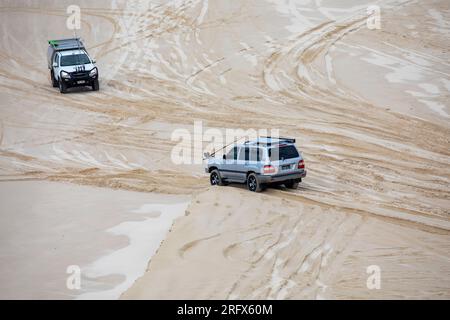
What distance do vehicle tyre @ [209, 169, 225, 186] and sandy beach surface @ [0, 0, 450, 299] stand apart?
33 centimetres

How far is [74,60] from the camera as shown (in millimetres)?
41438

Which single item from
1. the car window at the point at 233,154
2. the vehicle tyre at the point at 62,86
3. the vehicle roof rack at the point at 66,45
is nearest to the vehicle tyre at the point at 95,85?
the vehicle tyre at the point at 62,86

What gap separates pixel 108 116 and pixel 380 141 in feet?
39.2

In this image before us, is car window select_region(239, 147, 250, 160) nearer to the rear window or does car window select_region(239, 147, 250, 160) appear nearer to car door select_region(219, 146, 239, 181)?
car door select_region(219, 146, 239, 181)

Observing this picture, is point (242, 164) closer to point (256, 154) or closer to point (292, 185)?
point (256, 154)

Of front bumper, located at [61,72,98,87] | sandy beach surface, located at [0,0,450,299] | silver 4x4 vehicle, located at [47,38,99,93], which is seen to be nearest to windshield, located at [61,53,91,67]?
silver 4x4 vehicle, located at [47,38,99,93]

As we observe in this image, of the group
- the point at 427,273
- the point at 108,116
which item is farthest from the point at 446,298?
the point at 108,116

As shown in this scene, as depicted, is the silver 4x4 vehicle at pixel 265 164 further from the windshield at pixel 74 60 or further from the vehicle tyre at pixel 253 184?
the windshield at pixel 74 60

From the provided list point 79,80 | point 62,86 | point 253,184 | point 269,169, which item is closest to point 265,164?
point 269,169

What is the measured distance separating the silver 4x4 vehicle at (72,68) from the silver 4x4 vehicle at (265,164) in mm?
16358

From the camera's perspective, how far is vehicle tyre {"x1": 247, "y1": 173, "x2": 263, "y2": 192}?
83.8 ft

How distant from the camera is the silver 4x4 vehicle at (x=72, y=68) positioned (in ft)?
135

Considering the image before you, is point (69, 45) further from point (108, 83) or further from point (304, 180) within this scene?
point (304, 180)
